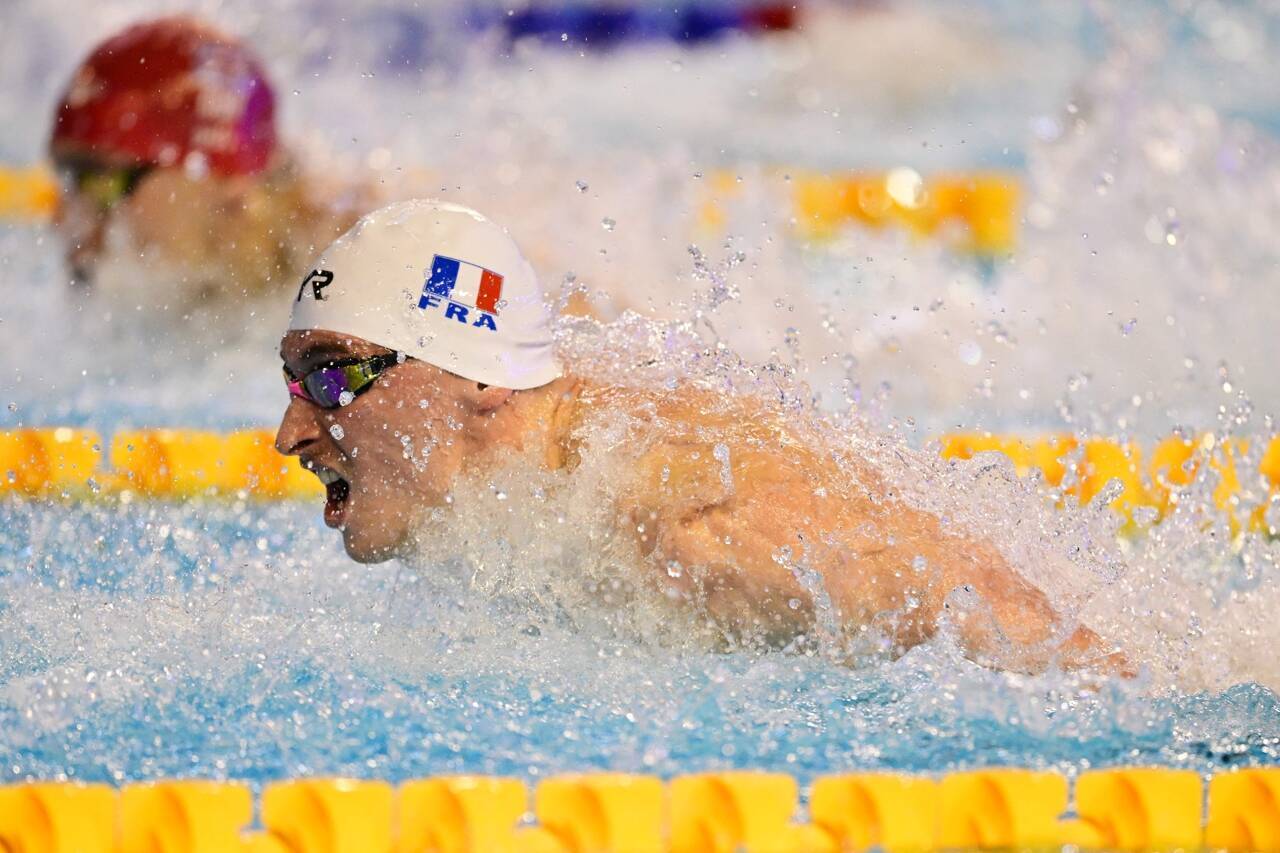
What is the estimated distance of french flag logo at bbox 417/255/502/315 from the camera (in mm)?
2500

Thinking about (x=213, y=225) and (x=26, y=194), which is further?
(x=26, y=194)

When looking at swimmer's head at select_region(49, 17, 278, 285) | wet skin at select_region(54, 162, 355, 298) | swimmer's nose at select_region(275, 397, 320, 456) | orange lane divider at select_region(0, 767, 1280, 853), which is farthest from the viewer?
swimmer's head at select_region(49, 17, 278, 285)

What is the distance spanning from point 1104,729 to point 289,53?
32.0 ft

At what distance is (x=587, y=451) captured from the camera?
245 centimetres

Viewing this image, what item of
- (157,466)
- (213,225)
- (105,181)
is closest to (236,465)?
(157,466)

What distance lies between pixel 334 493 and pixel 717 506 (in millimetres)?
712

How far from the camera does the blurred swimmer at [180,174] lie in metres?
5.13

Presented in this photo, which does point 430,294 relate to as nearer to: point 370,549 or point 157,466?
point 370,549

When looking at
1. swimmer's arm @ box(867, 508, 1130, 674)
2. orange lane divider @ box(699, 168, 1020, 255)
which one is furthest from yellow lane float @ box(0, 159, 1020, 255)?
swimmer's arm @ box(867, 508, 1130, 674)

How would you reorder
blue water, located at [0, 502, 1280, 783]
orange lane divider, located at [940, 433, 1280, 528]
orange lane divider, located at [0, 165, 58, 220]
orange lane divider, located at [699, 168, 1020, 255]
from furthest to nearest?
1. orange lane divider, located at [0, 165, 58, 220]
2. orange lane divider, located at [699, 168, 1020, 255]
3. orange lane divider, located at [940, 433, 1280, 528]
4. blue water, located at [0, 502, 1280, 783]

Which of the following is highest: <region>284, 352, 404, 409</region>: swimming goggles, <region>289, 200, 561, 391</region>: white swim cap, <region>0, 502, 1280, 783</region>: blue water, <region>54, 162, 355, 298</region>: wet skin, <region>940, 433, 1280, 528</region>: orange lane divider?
<region>54, 162, 355, 298</region>: wet skin

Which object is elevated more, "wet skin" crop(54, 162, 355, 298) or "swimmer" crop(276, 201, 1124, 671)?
"wet skin" crop(54, 162, 355, 298)

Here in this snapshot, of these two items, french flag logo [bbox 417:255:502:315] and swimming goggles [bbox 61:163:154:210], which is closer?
french flag logo [bbox 417:255:502:315]

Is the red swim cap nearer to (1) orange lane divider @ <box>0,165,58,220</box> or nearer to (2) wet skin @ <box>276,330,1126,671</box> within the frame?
(1) orange lane divider @ <box>0,165,58,220</box>
